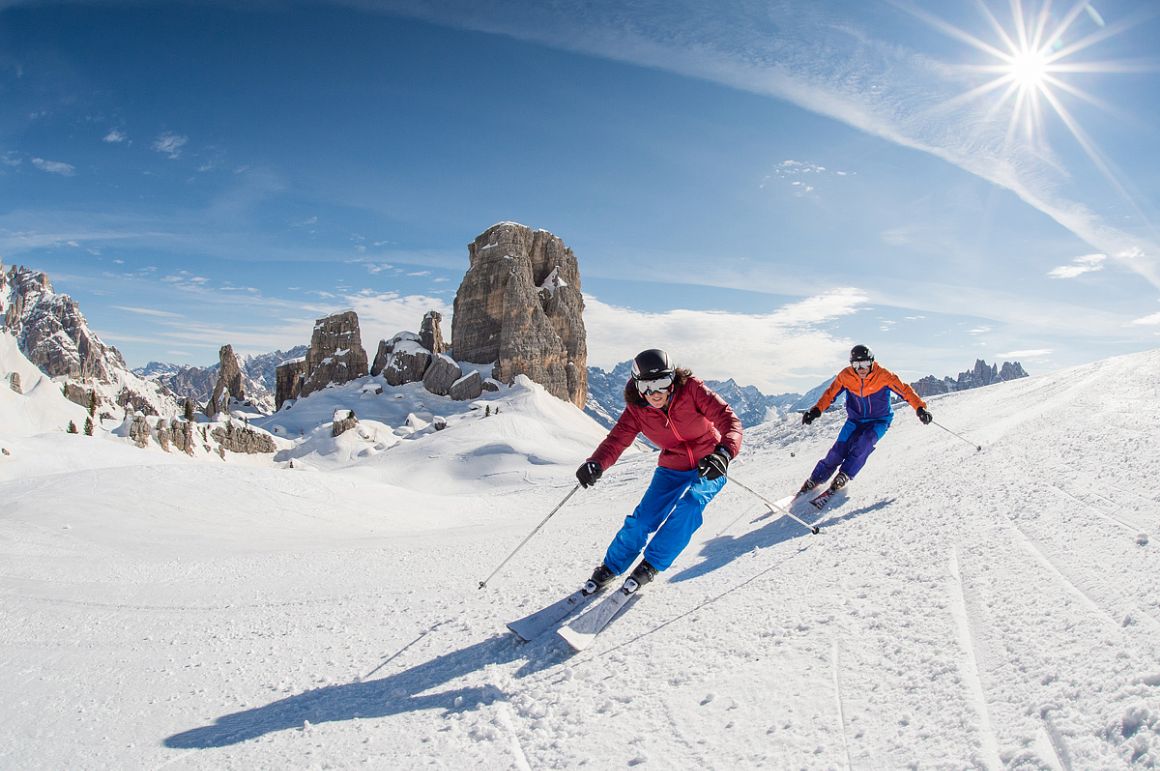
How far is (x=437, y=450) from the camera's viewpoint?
3484cm

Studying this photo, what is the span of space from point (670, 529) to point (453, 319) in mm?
79224

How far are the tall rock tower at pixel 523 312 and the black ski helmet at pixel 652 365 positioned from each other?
6743cm

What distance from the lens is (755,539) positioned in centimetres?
547

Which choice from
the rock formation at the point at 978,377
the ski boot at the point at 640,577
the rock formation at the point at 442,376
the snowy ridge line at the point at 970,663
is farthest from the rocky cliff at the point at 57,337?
the rock formation at the point at 978,377

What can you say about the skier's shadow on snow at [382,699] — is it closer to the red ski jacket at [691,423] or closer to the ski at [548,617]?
the ski at [548,617]

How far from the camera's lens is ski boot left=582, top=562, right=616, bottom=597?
4266mm

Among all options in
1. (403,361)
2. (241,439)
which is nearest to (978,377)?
(403,361)

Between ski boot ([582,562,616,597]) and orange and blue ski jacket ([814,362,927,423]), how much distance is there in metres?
4.78

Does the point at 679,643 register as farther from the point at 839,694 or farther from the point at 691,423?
the point at 691,423

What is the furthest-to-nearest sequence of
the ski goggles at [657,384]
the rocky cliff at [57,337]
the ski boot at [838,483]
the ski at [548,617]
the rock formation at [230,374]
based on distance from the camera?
the rocky cliff at [57,337], the rock formation at [230,374], the ski boot at [838,483], the ski goggles at [657,384], the ski at [548,617]

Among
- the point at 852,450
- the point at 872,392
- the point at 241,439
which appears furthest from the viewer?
the point at 241,439

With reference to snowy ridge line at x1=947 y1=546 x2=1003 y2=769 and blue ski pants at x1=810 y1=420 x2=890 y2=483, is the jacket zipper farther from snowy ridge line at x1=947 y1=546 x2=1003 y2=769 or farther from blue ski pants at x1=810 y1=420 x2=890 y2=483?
blue ski pants at x1=810 y1=420 x2=890 y2=483

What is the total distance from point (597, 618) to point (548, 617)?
0.40 m

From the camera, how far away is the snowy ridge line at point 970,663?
197 cm
